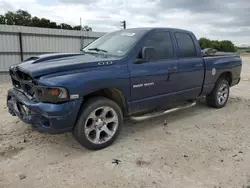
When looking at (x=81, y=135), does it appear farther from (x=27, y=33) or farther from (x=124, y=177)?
(x=27, y=33)

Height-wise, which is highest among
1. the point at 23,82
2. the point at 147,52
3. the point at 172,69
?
the point at 147,52

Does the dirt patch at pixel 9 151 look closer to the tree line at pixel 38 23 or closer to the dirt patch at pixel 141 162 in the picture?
the dirt patch at pixel 141 162

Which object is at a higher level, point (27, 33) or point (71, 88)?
point (27, 33)

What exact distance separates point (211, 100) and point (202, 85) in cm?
85

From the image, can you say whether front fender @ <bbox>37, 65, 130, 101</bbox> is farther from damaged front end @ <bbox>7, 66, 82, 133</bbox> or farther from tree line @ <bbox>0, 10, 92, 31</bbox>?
tree line @ <bbox>0, 10, 92, 31</bbox>

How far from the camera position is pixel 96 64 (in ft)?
11.1

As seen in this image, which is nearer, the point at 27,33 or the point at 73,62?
the point at 73,62

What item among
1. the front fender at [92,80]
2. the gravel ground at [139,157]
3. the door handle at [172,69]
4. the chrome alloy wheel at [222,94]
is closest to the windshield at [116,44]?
the front fender at [92,80]

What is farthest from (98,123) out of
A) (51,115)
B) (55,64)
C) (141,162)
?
(55,64)

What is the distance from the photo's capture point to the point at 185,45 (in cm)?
484

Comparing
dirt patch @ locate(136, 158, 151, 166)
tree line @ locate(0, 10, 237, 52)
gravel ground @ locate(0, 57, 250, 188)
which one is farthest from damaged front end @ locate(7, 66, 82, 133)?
tree line @ locate(0, 10, 237, 52)

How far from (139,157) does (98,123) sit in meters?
0.80

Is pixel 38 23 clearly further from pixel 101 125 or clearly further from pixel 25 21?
pixel 101 125

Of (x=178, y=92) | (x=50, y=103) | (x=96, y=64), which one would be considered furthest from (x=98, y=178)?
(x=178, y=92)
